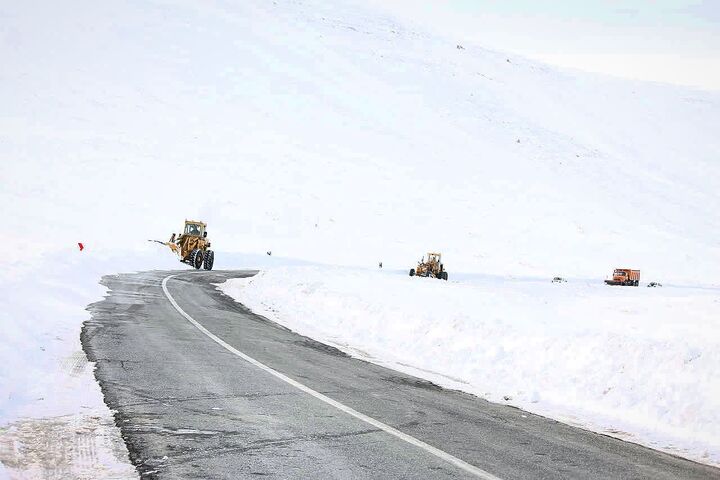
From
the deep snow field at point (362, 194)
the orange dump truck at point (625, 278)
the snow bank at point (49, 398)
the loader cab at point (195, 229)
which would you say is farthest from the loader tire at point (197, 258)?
the orange dump truck at point (625, 278)

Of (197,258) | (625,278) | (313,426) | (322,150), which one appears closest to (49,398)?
(313,426)

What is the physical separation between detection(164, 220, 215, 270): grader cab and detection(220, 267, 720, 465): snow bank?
55.5ft

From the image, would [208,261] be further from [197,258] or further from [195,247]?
[195,247]

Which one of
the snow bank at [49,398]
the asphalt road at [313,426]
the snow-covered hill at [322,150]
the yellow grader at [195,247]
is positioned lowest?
the snow bank at [49,398]

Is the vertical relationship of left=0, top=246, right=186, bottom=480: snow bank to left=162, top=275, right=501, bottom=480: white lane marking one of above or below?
below

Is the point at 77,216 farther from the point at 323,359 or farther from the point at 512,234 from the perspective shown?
the point at 323,359

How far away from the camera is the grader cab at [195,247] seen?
3662 centimetres

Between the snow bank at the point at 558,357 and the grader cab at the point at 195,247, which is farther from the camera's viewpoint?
the grader cab at the point at 195,247

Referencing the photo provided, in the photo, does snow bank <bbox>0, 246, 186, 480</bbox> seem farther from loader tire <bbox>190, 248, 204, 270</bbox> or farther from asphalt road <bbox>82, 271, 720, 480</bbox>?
loader tire <bbox>190, 248, 204, 270</bbox>

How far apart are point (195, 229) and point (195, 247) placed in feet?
3.39

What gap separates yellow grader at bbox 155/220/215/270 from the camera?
36625mm

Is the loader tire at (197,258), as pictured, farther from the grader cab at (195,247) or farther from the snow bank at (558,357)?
the snow bank at (558,357)

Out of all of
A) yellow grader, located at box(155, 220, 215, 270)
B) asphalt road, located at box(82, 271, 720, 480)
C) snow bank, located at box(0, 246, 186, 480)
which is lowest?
snow bank, located at box(0, 246, 186, 480)

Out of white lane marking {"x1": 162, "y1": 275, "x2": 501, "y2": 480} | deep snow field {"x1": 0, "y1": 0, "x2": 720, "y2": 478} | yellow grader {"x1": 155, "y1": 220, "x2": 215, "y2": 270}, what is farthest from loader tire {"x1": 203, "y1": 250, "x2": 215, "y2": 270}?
white lane marking {"x1": 162, "y1": 275, "x2": 501, "y2": 480}
